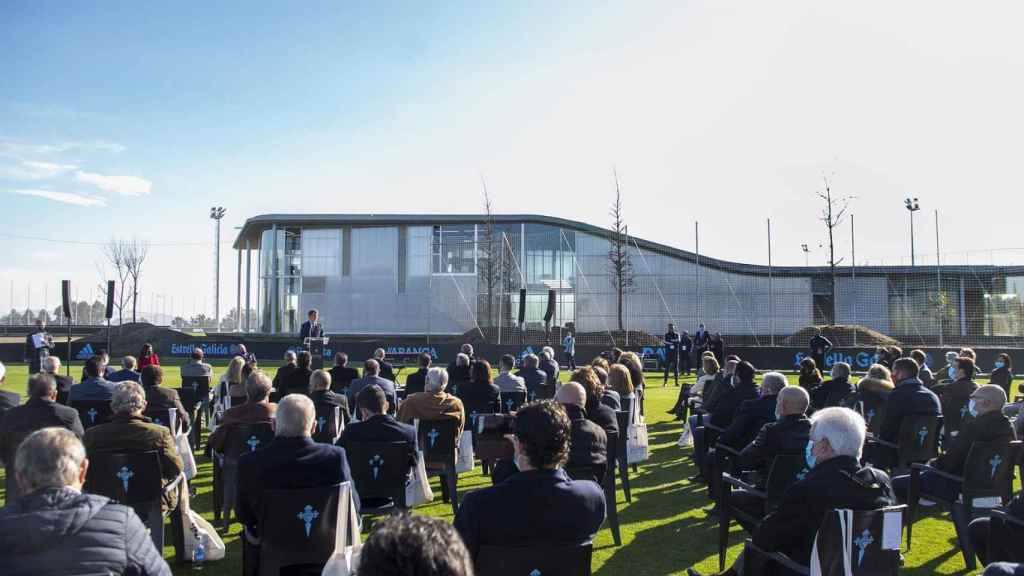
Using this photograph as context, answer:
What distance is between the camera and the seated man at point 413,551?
53.9 inches

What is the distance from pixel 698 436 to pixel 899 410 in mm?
2131

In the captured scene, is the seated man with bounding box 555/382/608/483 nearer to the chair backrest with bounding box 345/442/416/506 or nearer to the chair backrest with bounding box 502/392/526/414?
the chair backrest with bounding box 345/442/416/506

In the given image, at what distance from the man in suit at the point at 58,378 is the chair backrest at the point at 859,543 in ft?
26.0

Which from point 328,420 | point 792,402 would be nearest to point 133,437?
point 328,420

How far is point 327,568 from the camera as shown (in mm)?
3600

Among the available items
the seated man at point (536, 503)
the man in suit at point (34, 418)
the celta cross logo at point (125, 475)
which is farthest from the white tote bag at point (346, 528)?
the man in suit at point (34, 418)

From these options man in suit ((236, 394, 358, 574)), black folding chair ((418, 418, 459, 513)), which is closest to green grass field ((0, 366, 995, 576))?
black folding chair ((418, 418, 459, 513))

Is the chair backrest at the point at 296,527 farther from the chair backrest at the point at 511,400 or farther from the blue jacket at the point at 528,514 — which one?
the chair backrest at the point at 511,400

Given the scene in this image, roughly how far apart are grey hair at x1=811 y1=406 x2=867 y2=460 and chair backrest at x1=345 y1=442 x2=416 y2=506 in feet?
9.54

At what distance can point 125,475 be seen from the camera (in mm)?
4582

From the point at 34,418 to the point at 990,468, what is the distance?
7.09m

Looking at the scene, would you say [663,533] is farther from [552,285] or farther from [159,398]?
[552,285]

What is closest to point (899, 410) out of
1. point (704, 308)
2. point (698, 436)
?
point (698, 436)

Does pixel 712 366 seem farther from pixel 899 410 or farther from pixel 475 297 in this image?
pixel 475 297
